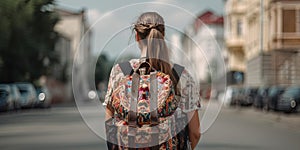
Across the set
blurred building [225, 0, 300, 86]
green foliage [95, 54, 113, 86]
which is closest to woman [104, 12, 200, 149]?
green foliage [95, 54, 113, 86]

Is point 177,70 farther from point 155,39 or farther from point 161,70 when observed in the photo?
point 155,39

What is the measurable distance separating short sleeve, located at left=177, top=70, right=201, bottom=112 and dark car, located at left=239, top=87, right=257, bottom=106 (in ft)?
136

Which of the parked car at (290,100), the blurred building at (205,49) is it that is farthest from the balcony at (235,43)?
the blurred building at (205,49)

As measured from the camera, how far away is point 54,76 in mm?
68688

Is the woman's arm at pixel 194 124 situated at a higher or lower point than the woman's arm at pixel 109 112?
lower

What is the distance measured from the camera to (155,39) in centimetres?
374

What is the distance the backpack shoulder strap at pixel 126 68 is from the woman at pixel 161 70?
0.05ft

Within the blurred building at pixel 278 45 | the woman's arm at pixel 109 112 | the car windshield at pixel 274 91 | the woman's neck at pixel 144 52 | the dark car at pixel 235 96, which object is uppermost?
the blurred building at pixel 278 45

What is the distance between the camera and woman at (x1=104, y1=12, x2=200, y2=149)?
12.2 feet

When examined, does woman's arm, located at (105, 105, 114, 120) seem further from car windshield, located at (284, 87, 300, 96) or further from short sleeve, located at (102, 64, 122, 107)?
car windshield, located at (284, 87, 300, 96)

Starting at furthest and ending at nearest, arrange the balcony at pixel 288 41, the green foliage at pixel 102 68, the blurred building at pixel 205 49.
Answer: the balcony at pixel 288 41 → the green foliage at pixel 102 68 → the blurred building at pixel 205 49

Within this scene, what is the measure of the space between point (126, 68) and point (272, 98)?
109 feet

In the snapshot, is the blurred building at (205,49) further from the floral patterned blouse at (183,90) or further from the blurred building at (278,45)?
the blurred building at (278,45)

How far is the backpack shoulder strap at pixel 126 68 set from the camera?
372cm
